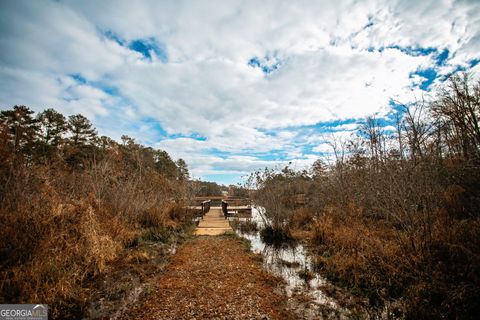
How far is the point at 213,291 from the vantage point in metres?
4.69

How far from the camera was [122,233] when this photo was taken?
26.5ft

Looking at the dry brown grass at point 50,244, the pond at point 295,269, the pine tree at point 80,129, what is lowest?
the pond at point 295,269

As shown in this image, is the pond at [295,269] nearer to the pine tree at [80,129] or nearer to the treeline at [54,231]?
the treeline at [54,231]

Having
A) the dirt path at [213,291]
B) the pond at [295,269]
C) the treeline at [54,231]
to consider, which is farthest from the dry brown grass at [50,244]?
the pond at [295,269]

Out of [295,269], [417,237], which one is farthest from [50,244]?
[417,237]

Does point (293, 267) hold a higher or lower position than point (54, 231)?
lower

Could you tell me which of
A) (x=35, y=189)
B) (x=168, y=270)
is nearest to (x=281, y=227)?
(x=168, y=270)

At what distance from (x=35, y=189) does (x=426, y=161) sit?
990 cm

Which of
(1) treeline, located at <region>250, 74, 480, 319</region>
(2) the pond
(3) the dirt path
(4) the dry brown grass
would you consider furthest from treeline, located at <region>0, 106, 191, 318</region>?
(1) treeline, located at <region>250, 74, 480, 319</region>

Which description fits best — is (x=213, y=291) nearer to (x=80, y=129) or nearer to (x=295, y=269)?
(x=295, y=269)

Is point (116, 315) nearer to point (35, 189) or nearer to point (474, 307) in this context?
point (35, 189)

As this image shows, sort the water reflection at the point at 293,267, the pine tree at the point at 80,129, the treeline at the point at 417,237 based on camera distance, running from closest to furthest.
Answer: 1. the treeline at the point at 417,237
2. the water reflection at the point at 293,267
3. the pine tree at the point at 80,129

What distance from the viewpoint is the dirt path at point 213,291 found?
3879 millimetres

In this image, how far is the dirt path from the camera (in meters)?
3.88
